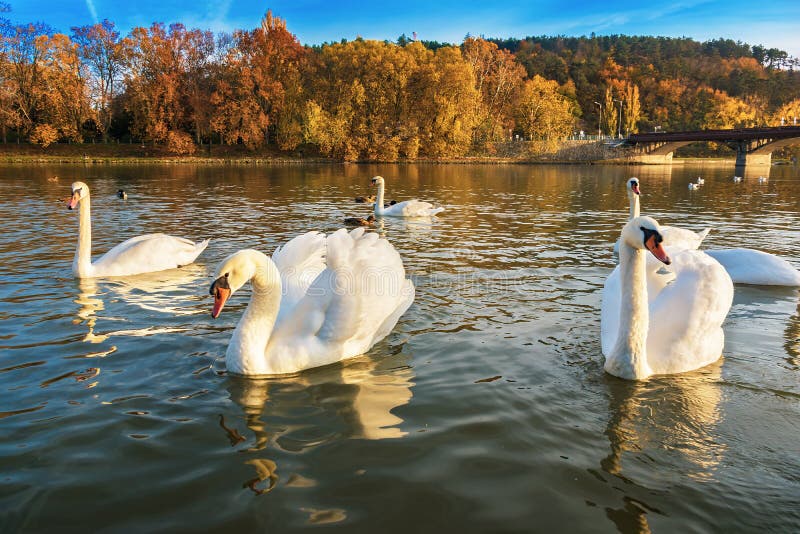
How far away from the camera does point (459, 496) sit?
3426mm

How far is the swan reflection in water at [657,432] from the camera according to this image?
3457mm

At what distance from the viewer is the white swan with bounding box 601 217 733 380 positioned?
16.1 ft

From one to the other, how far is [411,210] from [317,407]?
13.1m

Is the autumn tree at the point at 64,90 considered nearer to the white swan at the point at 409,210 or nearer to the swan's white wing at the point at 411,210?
the white swan at the point at 409,210

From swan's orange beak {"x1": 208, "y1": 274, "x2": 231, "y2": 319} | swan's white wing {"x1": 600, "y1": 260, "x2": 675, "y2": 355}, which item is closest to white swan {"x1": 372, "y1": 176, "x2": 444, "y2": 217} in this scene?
swan's white wing {"x1": 600, "y1": 260, "x2": 675, "y2": 355}

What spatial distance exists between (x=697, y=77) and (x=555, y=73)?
124ft

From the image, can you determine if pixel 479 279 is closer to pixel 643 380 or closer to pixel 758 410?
pixel 643 380

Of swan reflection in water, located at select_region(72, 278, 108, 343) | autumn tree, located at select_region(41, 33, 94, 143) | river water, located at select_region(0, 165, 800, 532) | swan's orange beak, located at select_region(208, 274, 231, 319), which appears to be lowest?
river water, located at select_region(0, 165, 800, 532)

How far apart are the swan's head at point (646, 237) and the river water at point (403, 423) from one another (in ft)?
4.02

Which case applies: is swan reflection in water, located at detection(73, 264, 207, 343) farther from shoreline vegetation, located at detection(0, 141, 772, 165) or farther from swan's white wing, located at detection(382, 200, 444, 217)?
shoreline vegetation, located at detection(0, 141, 772, 165)

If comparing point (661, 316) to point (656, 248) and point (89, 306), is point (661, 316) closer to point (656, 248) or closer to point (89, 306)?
point (656, 248)

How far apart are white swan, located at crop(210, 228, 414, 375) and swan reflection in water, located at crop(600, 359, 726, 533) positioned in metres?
2.32

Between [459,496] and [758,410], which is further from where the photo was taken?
[758,410]

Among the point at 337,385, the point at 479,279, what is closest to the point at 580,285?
the point at 479,279
